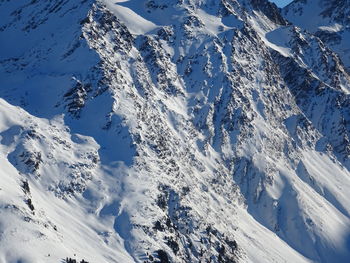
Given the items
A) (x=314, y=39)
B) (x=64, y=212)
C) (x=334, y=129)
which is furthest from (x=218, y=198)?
(x=314, y=39)

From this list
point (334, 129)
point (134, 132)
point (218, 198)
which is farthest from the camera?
point (334, 129)

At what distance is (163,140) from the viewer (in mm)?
126750

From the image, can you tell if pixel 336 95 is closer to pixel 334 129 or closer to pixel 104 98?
pixel 334 129

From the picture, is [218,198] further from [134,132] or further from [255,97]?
[255,97]

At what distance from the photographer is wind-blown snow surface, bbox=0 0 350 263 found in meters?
106

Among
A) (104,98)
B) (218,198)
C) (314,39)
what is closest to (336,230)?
(218,198)

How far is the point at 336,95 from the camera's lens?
179625 mm

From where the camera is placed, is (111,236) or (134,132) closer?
(111,236)

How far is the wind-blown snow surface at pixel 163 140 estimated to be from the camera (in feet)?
346

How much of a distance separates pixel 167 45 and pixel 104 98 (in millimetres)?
33443

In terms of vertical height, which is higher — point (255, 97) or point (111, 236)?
point (255, 97)

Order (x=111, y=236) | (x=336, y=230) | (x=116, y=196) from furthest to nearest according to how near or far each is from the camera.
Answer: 1. (x=336, y=230)
2. (x=116, y=196)
3. (x=111, y=236)

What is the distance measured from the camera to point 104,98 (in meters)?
125

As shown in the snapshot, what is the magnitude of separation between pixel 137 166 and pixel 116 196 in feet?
29.0
